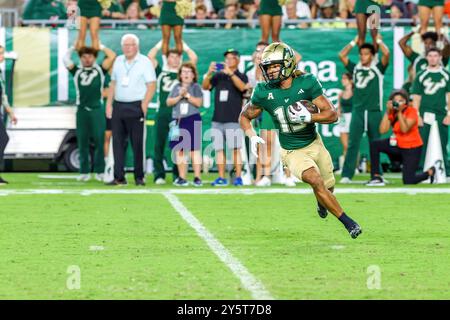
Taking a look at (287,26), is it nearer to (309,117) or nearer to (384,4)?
(384,4)

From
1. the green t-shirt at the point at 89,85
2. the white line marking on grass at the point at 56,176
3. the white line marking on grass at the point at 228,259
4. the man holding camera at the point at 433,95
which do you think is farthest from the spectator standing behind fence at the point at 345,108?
the white line marking on grass at the point at 228,259

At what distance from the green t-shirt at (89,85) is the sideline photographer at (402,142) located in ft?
14.2

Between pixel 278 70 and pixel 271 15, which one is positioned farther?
pixel 271 15

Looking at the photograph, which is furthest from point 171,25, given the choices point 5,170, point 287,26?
point 5,170

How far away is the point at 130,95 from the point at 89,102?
159cm

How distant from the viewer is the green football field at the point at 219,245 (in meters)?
8.88

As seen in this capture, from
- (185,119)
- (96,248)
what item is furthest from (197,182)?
(96,248)

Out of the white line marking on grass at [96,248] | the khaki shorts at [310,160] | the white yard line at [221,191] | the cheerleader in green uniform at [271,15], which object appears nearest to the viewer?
the white line marking on grass at [96,248]

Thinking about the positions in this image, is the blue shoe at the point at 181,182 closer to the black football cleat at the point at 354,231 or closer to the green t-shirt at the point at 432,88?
the green t-shirt at the point at 432,88

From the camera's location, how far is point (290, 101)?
40.6 ft

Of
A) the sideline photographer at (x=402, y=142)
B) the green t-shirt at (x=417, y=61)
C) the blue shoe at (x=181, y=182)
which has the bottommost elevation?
the blue shoe at (x=181, y=182)

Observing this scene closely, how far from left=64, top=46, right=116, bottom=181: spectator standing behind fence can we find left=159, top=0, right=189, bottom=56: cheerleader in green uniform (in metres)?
1.18

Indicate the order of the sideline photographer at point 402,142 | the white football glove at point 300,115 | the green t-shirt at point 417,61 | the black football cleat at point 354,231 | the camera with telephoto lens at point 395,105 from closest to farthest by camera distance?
the black football cleat at point 354,231, the white football glove at point 300,115, the camera with telephoto lens at point 395,105, the sideline photographer at point 402,142, the green t-shirt at point 417,61

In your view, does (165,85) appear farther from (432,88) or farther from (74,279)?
(74,279)
